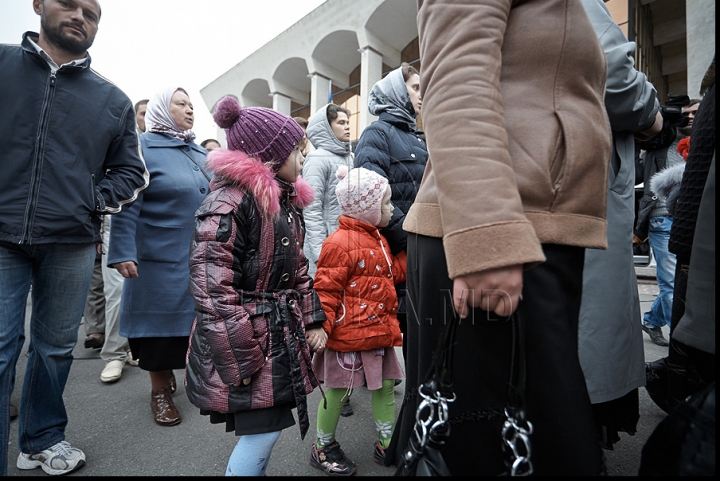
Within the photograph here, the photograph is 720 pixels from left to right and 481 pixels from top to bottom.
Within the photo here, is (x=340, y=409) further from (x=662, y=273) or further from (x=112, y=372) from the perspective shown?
(x=662, y=273)

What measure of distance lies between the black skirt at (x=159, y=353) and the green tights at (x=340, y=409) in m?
1.07

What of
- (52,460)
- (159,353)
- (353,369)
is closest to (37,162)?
(159,353)

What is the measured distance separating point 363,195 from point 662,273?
3188mm

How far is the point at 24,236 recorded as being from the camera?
176 centimetres

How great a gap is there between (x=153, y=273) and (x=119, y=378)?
1403 millimetres

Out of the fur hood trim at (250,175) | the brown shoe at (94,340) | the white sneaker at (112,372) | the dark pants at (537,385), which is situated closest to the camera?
the dark pants at (537,385)

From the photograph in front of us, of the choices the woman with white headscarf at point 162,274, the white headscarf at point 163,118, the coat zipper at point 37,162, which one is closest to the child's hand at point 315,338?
the woman with white headscarf at point 162,274

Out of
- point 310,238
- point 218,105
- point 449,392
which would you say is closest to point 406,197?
point 310,238

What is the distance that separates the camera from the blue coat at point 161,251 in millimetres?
2615

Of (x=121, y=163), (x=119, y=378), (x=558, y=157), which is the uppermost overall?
(x=121, y=163)

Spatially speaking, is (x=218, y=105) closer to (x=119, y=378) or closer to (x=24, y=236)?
(x=24, y=236)

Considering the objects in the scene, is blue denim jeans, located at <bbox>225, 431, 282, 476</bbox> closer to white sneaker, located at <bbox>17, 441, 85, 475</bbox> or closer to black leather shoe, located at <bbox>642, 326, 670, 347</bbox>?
white sneaker, located at <bbox>17, 441, 85, 475</bbox>

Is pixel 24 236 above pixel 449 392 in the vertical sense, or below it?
above

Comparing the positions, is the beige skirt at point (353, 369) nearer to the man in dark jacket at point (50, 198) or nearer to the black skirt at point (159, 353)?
the black skirt at point (159, 353)
